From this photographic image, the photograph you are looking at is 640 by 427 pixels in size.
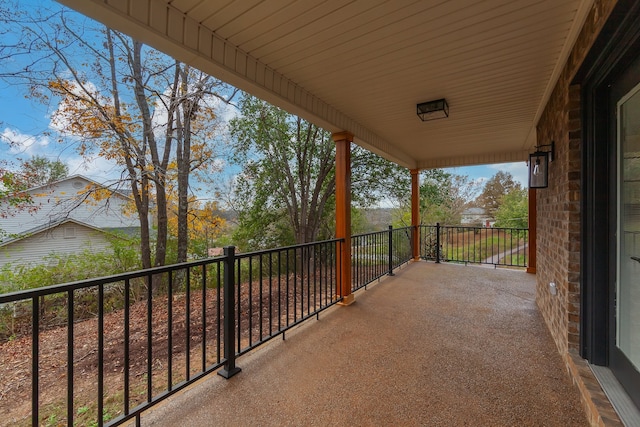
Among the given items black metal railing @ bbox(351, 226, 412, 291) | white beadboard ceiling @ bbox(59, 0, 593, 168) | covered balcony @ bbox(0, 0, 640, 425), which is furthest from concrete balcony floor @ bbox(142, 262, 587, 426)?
white beadboard ceiling @ bbox(59, 0, 593, 168)

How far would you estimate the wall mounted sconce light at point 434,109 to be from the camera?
2.79 metres

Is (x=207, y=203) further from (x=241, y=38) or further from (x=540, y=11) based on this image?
(x=540, y=11)

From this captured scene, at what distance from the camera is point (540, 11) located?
155 cm

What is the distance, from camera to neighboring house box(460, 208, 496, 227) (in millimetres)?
10938

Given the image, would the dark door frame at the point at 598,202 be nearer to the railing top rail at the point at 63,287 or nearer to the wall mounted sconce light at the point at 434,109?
the wall mounted sconce light at the point at 434,109

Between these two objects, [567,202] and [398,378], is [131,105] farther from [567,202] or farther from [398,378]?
[567,202]

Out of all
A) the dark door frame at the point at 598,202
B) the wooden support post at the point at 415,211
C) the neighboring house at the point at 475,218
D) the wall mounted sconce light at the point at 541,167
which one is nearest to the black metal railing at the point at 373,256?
the wooden support post at the point at 415,211

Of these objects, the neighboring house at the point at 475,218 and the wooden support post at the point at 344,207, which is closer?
the wooden support post at the point at 344,207

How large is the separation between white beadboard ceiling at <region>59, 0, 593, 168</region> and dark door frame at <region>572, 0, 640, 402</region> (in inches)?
13.8

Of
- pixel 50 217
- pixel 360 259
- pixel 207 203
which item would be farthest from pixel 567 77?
pixel 50 217

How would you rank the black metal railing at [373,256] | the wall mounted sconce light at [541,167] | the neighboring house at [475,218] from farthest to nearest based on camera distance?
1. the neighboring house at [475,218]
2. the black metal railing at [373,256]
3. the wall mounted sconce light at [541,167]

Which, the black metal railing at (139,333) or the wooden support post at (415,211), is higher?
the wooden support post at (415,211)

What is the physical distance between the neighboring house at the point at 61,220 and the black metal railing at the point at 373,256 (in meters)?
5.24

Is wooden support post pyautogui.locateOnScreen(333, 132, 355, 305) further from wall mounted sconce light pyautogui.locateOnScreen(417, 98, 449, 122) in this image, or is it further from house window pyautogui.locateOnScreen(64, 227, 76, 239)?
house window pyautogui.locateOnScreen(64, 227, 76, 239)
